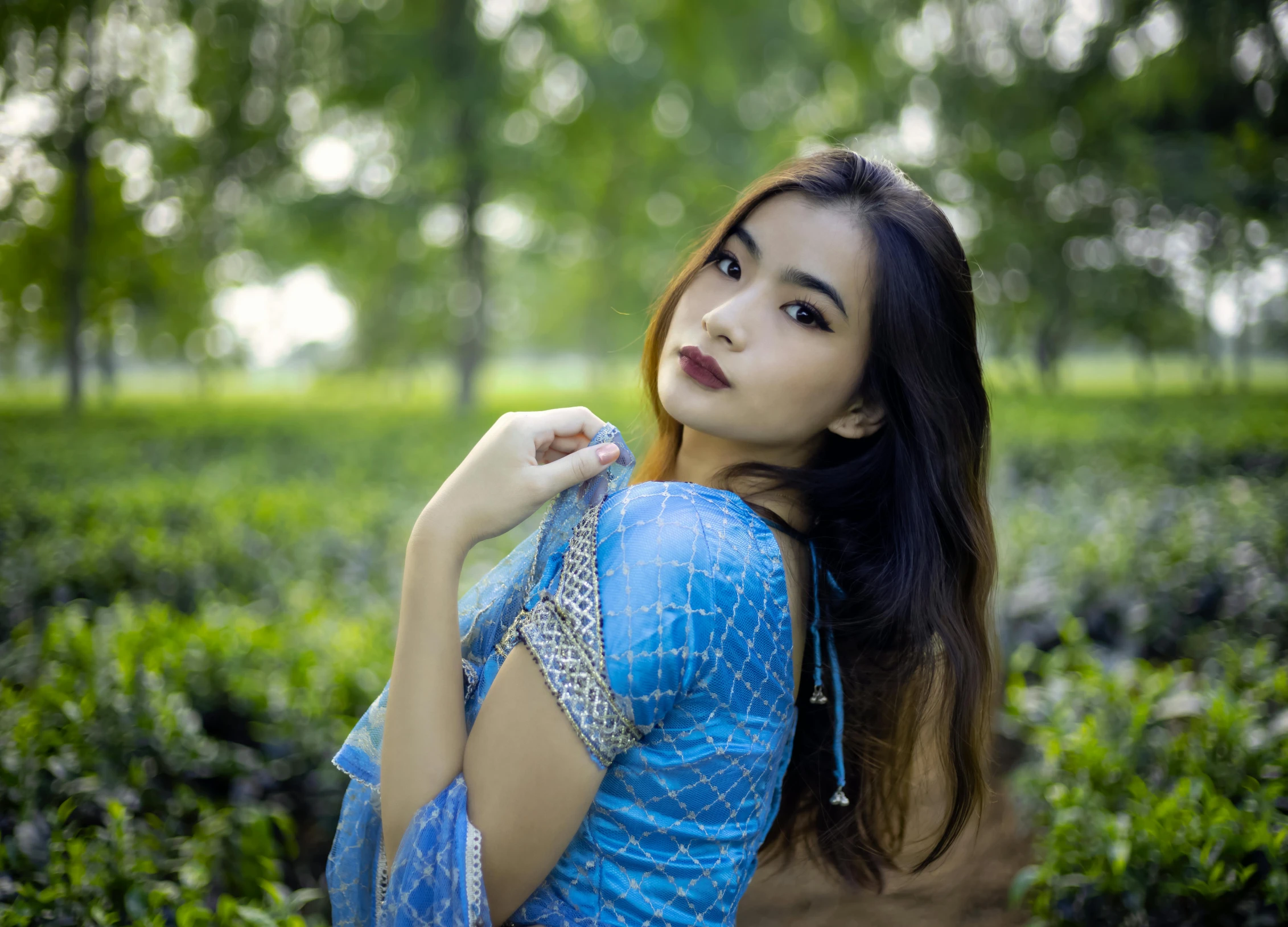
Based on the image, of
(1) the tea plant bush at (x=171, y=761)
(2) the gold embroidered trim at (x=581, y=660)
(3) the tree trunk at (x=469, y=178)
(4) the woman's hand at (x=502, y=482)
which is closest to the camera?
(2) the gold embroidered trim at (x=581, y=660)

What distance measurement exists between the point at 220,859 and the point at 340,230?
37.0 feet

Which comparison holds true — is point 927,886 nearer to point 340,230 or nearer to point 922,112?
point 922,112

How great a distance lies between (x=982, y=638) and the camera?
152 centimetres

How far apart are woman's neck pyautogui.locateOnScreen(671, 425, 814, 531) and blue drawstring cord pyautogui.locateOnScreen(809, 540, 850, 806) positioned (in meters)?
0.07

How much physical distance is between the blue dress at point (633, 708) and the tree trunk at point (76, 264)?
698 centimetres

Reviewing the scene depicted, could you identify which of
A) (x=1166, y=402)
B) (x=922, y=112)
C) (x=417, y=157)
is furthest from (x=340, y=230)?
(x=1166, y=402)

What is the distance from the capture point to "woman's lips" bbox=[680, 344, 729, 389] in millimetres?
1331

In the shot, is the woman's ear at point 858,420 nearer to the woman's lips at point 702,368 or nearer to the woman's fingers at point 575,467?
the woman's lips at point 702,368

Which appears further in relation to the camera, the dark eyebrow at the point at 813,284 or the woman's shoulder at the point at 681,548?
the dark eyebrow at the point at 813,284

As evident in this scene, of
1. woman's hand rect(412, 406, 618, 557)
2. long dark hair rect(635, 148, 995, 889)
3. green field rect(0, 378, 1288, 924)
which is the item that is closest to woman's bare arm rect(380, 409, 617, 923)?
woman's hand rect(412, 406, 618, 557)

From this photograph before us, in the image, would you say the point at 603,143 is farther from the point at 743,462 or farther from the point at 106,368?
the point at 743,462

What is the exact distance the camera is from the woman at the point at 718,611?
3.57ft

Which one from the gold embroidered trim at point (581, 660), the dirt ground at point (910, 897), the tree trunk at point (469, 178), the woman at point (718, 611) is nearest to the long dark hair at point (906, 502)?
the woman at point (718, 611)

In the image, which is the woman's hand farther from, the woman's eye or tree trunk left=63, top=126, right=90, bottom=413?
tree trunk left=63, top=126, right=90, bottom=413
